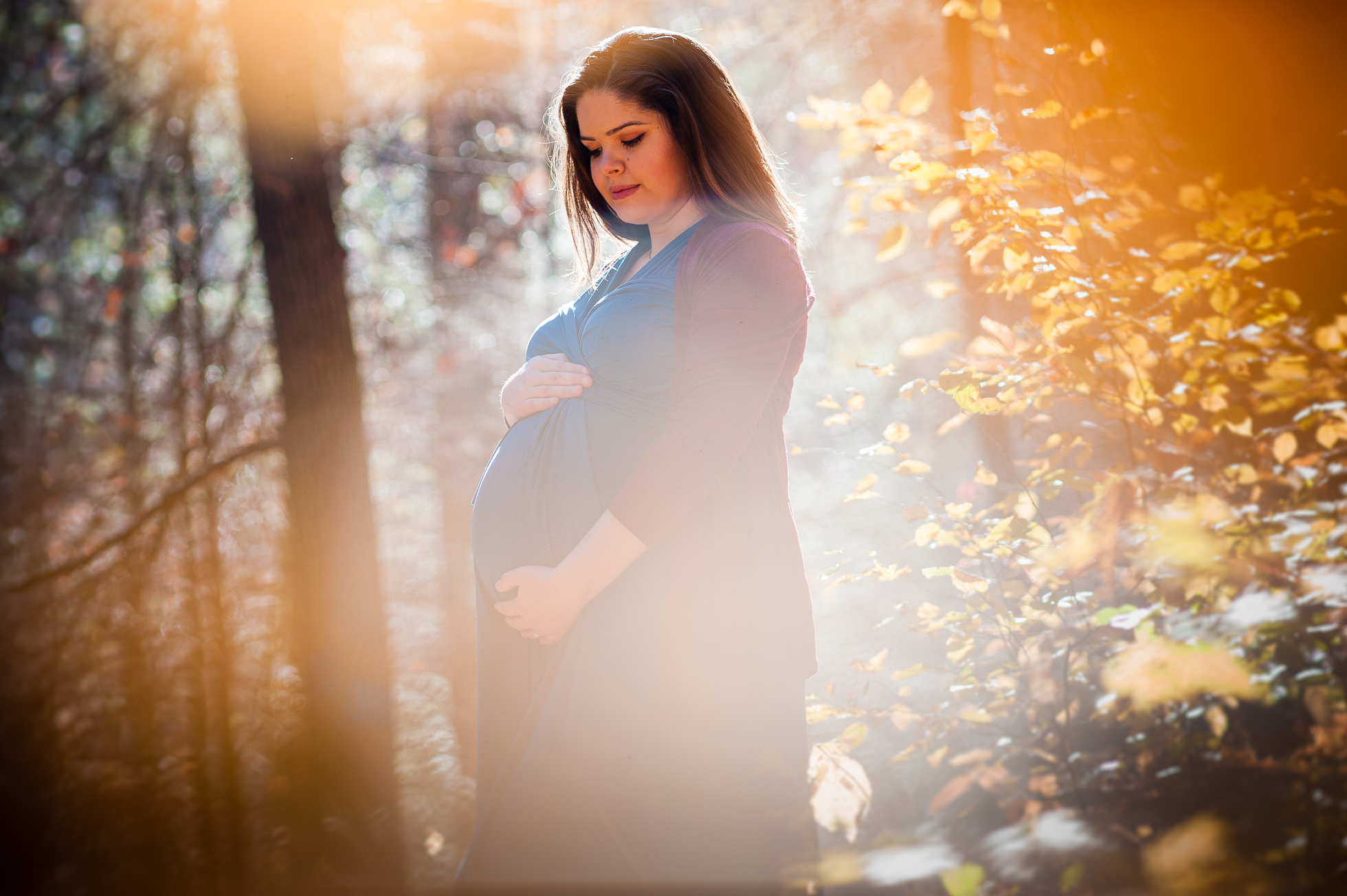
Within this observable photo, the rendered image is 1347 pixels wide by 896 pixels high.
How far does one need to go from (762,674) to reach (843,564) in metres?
0.70

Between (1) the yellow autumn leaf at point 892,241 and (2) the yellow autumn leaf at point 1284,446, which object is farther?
(1) the yellow autumn leaf at point 892,241

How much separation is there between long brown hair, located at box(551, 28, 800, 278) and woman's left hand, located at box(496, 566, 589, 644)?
0.77m

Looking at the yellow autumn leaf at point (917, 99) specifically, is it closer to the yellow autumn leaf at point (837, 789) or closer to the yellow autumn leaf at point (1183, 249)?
the yellow autumn leaf at point (1183, 249)

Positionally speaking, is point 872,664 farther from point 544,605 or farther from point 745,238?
point 745,238

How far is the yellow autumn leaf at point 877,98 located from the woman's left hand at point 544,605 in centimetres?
125

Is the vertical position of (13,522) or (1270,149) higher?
(13,522)

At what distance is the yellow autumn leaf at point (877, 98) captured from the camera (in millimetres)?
1927

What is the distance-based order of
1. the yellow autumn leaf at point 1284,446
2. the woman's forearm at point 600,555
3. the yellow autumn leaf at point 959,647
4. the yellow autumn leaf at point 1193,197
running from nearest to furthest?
the woman's forearm at point 600,555, the yellow autumn leaf at point 1193,197, the yellow autumn leaf at point 1284,446, the yellow autumn leaf at point 959,647

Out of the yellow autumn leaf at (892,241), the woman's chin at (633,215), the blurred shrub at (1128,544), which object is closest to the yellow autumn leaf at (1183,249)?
the blurred shrub at (1128,544)

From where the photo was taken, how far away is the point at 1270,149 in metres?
1.76

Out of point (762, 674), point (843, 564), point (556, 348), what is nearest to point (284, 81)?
point (556, 348)

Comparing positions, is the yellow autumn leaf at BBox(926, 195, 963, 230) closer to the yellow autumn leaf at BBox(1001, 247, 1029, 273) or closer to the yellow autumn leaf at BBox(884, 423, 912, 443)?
the yellow autumn leaf at BBox(1001, 247, 1029, 273)

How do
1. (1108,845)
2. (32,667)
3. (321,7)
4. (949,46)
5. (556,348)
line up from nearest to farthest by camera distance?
(1108,845), (556,348), (321,7), (949,46), (32,667)

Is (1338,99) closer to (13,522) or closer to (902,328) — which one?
(13,522)
